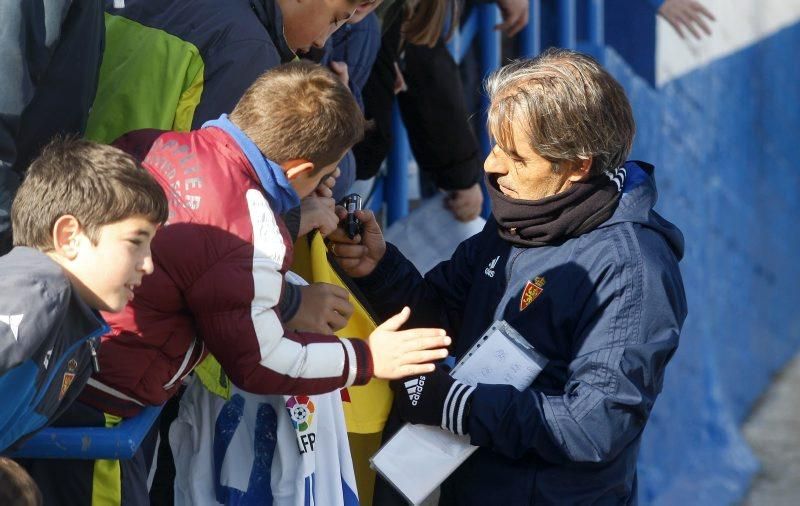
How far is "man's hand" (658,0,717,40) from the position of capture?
5.25 metres

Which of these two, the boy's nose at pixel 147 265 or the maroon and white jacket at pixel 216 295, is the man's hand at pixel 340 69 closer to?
the maroon and white jacket at pixel 216 295

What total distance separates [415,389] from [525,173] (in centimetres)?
48

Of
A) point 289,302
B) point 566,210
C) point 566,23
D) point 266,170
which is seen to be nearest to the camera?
point 266,170

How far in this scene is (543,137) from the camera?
2.48m

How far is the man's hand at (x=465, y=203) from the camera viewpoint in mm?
4090

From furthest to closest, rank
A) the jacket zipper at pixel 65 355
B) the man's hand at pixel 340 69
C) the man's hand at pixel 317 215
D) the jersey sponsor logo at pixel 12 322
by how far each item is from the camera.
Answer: the man's hand at pixel 340 69, the man's hand at pixel 317 215, the jacket zipper at pixel 65 355, the jersey sponsor logo at pixel 12 322

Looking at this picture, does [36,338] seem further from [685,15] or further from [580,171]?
[685,15]

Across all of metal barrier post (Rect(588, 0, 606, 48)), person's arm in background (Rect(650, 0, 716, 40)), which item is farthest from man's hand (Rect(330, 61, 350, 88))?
person's arm in background (Rect(650, 0, 716, 40))

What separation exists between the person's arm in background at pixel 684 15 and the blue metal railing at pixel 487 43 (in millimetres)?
310

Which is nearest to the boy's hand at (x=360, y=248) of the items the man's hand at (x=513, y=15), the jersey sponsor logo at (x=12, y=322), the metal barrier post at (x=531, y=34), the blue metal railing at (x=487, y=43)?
the jersey sponsor logo at (x=12, y=322)

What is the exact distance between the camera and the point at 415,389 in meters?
2.49

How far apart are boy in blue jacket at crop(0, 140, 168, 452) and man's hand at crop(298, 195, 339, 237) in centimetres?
57

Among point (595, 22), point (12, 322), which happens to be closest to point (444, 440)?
point (12, 322)

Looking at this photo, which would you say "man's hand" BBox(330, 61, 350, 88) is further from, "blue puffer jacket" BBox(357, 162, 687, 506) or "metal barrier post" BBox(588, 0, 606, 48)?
"metal barrier post" BBox(588, 0, 606, 48)
